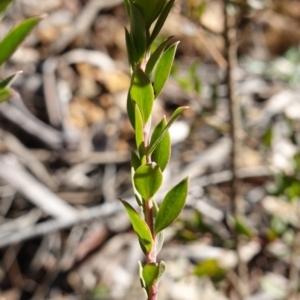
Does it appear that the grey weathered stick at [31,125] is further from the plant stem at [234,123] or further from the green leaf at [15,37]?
the green leaf at [15,37]

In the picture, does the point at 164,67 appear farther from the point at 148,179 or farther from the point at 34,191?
the point at 34,191

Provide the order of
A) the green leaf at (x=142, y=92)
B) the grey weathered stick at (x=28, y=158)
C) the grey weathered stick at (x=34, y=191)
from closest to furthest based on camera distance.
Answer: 1. the green leaf at (x=142, y=92)
2. the grey weathered stick at (x=34, y=191)
3. the grey weathered stick at (x=28, y=158)

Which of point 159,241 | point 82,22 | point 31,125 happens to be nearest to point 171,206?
point 159,241

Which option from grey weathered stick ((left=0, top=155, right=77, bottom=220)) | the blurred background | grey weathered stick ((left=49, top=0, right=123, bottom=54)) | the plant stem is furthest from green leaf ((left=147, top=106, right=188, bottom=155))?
grey weathered stick ((left=49, top=0, right=123, bottom=54))

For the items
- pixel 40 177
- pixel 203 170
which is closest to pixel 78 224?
pixel 40 177

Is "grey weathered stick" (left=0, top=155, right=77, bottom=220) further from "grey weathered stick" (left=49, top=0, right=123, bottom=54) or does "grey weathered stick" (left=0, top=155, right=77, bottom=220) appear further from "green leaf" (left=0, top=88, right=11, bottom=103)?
"green leaf" (left=0, top=88, right=11, bottom=103)

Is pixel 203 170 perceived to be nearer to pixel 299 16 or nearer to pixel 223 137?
pixel 223 137

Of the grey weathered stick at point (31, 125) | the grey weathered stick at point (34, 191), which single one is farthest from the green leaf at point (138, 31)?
the grey weathered stick at point (31, 125)
